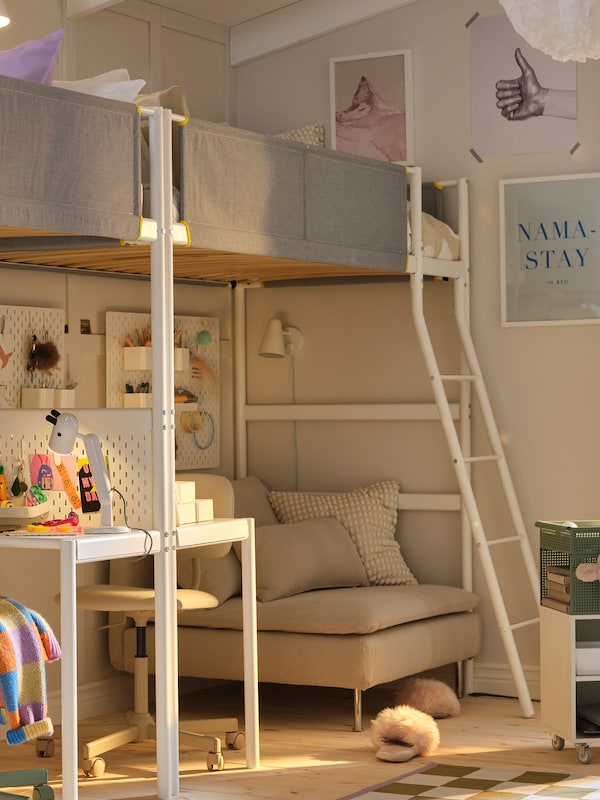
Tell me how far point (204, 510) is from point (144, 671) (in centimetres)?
72

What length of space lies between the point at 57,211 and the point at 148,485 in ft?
2.95

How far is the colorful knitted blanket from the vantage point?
3389mm

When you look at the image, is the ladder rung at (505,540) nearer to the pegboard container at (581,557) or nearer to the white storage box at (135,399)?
the pegboard container at (581,557)

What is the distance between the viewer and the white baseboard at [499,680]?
210 inches

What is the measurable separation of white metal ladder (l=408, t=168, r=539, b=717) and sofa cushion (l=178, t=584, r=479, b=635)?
0.84 feet

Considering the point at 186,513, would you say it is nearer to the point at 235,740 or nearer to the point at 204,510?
the point at 204,510

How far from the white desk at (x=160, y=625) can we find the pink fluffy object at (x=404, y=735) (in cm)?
43

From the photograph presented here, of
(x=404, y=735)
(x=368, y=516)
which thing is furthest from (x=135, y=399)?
(x=404, y=735)

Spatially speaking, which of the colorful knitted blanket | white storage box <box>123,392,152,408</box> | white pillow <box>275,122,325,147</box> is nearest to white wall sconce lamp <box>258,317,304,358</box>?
white storage box <box>123,392,152,408</box>

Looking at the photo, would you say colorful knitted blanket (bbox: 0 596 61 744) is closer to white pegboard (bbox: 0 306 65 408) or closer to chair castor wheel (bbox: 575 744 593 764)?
white pegboard (bbox: 0 306 65 408)

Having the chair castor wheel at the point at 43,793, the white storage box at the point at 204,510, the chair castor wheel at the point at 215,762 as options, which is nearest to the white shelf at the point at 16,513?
the white storage box at the point at 204,510

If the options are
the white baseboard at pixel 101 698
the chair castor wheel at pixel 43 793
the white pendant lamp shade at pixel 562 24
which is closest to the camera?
the white pendant lamp shade at pixel 562 24

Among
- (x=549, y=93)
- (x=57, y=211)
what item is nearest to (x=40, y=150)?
(x=57, y=211)

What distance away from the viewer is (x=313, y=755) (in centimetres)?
448
